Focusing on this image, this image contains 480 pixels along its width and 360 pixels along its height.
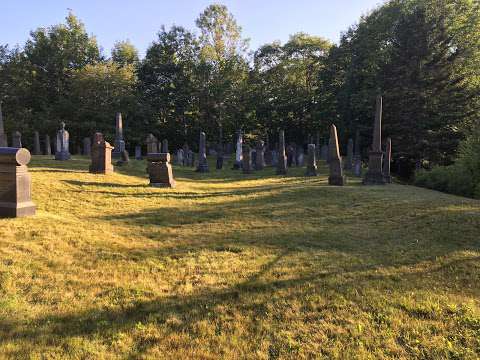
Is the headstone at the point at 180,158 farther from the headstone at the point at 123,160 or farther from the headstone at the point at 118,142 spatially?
the headstone at the point at 123,160

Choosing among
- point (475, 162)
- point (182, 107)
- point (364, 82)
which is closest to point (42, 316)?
point (475, 162)

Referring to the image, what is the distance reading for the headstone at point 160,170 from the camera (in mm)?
14031

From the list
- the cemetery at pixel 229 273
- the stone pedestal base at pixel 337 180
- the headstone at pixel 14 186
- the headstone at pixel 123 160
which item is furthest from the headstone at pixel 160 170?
the stone pedestal base at pixel 337 180

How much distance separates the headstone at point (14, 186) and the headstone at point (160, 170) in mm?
6699

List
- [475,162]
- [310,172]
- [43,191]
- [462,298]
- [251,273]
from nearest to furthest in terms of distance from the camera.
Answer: [462,298], [251,273], [43,191], [475,162], [310,172]

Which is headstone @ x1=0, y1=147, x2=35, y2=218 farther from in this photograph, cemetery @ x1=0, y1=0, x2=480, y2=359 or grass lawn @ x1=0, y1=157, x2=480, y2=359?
grass lawn @ x1=0, y1=157, x2=480, y2=359

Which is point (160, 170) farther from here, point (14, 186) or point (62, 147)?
point (62, 147)

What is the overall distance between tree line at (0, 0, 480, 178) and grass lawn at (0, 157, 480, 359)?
22.0 metres

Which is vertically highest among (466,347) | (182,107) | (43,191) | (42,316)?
(182,107)

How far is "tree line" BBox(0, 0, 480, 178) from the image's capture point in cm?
2756

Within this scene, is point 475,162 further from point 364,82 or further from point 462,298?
point 364,82

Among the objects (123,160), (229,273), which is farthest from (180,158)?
(229,273)

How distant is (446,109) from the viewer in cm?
2697

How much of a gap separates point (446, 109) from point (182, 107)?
98.6 feet
